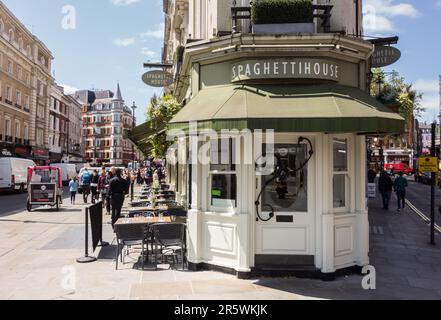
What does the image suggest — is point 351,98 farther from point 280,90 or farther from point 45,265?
point 45,265

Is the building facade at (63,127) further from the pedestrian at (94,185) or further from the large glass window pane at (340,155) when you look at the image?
the large glass window pane at (340,155)

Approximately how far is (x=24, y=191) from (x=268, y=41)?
29.9 meters

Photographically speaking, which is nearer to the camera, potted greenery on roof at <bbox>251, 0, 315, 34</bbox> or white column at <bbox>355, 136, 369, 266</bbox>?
potted greenery on roof at <bbox>251, 0, 315, 34</bbox>

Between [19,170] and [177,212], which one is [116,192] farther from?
[19,170]

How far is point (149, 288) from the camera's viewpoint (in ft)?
21.4

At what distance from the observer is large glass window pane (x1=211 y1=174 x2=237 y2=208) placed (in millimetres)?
7496

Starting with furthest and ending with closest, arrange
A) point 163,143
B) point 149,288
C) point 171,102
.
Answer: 1. point 163,143
2. point 171,102
3. point 149,288

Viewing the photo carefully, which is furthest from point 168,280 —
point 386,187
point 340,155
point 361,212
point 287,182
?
point 386,187

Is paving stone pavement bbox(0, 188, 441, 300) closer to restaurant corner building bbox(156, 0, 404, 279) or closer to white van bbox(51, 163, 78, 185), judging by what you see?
restaurant corner building bbox(156, 0, 404, 279)

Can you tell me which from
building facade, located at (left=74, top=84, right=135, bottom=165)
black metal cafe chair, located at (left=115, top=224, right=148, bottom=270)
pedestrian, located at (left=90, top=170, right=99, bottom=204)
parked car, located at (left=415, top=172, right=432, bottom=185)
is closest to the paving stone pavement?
black metal cafe chair, located at (left=115, top=224, right=148, bottom=270)

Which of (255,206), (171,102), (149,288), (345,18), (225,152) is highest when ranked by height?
(345,18)

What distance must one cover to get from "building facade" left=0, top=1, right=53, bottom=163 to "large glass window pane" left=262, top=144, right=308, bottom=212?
40708 mm

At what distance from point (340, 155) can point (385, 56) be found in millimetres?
3899

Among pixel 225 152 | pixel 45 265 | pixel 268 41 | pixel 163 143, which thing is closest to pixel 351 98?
pixel 268 41
